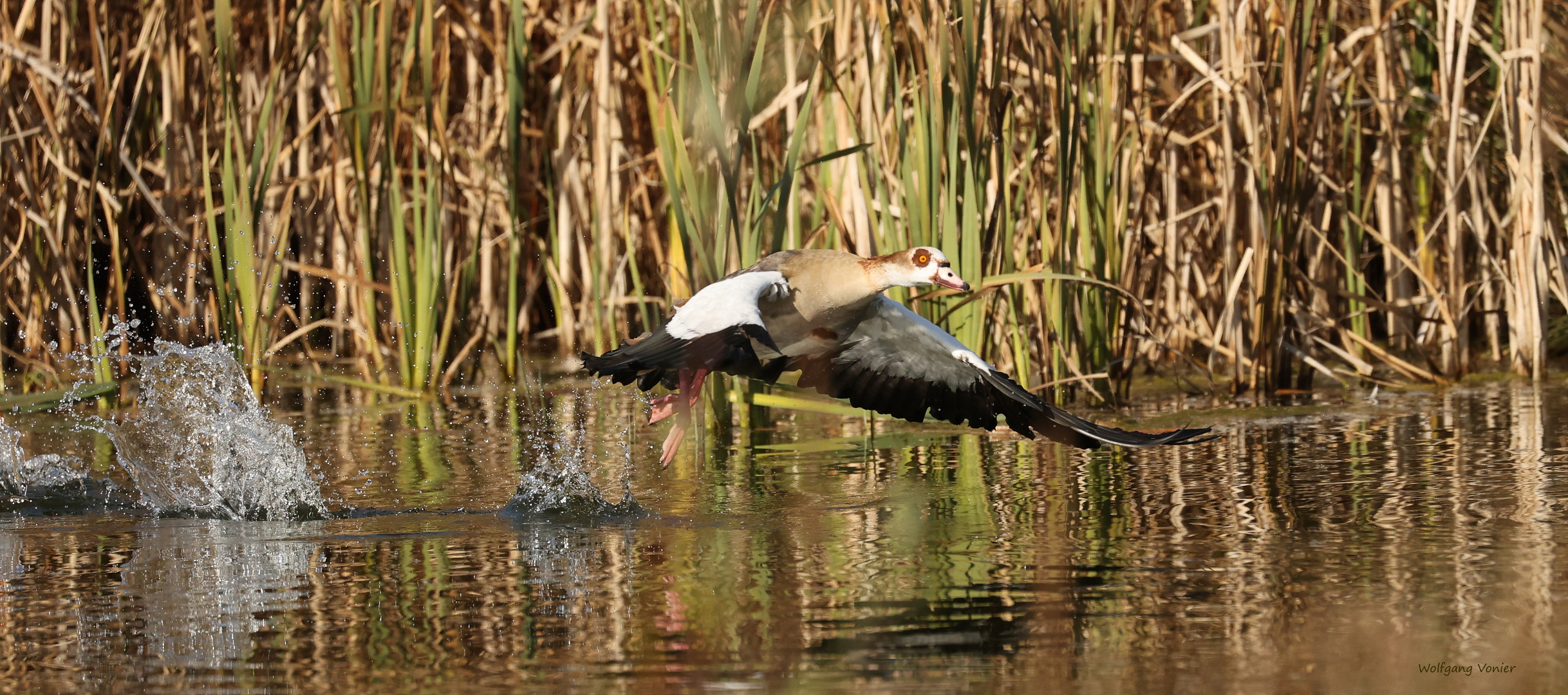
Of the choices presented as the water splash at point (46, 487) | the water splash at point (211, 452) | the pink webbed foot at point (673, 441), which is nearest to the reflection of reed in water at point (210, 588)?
Result: the water splash at point (211, 452)

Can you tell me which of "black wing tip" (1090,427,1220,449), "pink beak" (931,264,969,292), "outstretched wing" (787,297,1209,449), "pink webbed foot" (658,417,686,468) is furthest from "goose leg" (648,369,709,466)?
"black wing tip" (1090,427,1220,449)

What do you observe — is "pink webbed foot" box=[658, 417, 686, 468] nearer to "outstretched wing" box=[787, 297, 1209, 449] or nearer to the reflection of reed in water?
"outstretched wing" box=[787, 297, 1209, 449]

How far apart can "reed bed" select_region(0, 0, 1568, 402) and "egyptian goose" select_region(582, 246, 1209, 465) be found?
25.3 inches

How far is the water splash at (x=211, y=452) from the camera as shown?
4.86 meters

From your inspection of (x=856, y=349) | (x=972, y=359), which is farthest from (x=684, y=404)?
(x=972, y=359)

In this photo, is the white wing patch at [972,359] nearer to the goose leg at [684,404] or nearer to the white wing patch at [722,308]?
the white wing patch at [722,308]

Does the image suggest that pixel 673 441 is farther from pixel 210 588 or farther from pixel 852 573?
pixel 210 588

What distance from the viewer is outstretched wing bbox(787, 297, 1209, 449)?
16.4ft

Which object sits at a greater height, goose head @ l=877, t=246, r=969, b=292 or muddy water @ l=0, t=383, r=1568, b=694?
goose head @ l=877, t=246, r=969, b=292

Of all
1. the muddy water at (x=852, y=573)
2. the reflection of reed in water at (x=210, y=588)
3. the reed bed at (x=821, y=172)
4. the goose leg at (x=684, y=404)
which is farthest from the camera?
the reed bed at (x=821, y=172)

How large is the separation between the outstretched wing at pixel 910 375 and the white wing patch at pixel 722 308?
0.62 metres

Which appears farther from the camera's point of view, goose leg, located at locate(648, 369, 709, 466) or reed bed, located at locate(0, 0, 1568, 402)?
reed bed, located at locate(0, 0, 1568, 402)

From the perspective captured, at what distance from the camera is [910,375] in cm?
523

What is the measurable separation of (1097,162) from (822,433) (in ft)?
4.64
